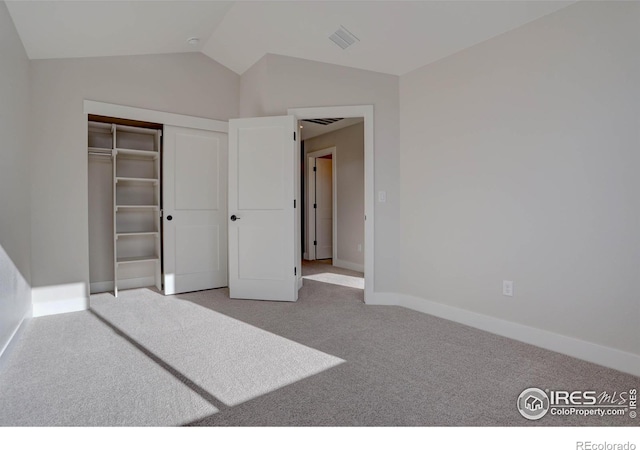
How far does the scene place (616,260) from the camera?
7.22ft

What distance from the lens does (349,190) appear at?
20.2 ft

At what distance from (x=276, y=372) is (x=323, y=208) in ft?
17.6

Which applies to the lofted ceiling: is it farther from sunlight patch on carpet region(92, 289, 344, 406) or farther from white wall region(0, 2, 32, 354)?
sunlight patch on carpet region(92, 289, 344, 406)

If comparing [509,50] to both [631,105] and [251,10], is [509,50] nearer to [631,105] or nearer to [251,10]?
[631,105]

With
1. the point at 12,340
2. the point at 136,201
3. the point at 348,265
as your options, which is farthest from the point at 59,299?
the point at 348,265

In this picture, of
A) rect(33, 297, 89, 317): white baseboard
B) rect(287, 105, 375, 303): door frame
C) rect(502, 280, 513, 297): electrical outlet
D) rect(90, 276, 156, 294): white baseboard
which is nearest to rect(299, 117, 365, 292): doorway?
rect(287, 105, 375, 303): door frame

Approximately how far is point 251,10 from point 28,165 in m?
2.53

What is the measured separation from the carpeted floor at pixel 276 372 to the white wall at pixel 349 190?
9.16 ft

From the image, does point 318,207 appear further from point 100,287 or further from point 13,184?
point 13,184

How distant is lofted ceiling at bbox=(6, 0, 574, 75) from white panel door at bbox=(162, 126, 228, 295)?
106 centimetres

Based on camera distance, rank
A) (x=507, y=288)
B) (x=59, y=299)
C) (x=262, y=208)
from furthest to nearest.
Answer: (x=262, y=208) → (x=59, y=299) → (x=507, y=288)

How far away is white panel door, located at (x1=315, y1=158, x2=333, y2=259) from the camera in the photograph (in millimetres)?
7176

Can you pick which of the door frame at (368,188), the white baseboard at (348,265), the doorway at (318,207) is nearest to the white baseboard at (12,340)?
Answer: the door frame at (368,188)
